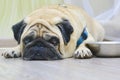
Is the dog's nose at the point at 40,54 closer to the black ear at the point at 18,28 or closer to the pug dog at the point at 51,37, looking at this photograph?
the pug dog at the point at 51,37

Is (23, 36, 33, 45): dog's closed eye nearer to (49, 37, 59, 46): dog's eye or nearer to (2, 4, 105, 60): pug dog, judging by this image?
(2, 4, 105, 60): pug dog

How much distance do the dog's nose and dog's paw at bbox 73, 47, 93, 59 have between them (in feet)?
0.38

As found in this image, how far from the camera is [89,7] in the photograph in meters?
2.97

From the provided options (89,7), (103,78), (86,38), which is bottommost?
(103,78)

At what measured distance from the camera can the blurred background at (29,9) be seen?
2922 mm

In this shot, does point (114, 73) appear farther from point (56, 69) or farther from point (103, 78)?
point (56, 69)

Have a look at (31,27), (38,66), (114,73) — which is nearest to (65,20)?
(31,27)

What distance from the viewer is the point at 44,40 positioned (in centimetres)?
163

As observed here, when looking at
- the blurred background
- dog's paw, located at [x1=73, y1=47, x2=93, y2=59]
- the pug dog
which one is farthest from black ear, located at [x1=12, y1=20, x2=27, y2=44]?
the blurred background

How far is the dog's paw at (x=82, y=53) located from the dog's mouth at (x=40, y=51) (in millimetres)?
115

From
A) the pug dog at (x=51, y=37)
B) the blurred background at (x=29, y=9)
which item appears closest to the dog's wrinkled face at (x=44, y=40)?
the pug dog at (x=51, y=37)

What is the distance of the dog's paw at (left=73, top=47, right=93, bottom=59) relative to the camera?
1.67 m

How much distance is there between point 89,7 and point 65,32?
4.30 feet

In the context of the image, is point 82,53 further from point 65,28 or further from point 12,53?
point 12,53
